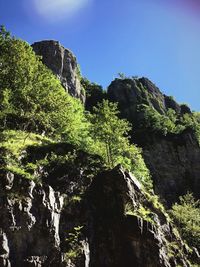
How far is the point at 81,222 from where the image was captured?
98.8ft

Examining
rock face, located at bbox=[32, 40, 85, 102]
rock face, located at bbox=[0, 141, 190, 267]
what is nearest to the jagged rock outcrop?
rock face, located at bbox=[0, 141, 190, 267]

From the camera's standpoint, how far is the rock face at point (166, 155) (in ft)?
255

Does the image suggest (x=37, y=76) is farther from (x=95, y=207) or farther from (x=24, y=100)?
(x=95, y=207)

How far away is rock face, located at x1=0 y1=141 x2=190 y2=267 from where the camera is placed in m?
25.8

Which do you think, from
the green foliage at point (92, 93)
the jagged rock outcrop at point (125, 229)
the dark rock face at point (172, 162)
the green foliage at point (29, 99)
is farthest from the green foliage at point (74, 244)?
the green foliage at point (92, 93)

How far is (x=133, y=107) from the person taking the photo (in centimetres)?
10406

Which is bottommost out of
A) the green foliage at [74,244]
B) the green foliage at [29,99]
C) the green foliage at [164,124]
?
the green foliage at [74,244]

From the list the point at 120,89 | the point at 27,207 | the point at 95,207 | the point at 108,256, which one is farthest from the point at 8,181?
the point at 120,89

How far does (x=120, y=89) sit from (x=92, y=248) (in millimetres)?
86539

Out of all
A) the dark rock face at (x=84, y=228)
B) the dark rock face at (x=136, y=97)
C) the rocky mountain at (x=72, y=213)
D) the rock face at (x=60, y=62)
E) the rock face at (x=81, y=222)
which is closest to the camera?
the dark rock face at (x=84, y=228)

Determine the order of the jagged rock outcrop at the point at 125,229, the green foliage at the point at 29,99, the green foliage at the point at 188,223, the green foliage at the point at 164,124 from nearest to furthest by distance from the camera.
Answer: the jagged rock outcrop at the point at 125,229, the green foliage at the point at 188,223, the green foliage at the point at 29,99, the green foliage at the point at 164,124

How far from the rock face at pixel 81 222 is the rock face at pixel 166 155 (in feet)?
137

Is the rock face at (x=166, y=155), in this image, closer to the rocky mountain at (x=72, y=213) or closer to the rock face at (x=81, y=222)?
the rocky mountain at (x=72, y=213)

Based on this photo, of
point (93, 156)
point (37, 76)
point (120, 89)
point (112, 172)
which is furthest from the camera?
point (120, 89)
